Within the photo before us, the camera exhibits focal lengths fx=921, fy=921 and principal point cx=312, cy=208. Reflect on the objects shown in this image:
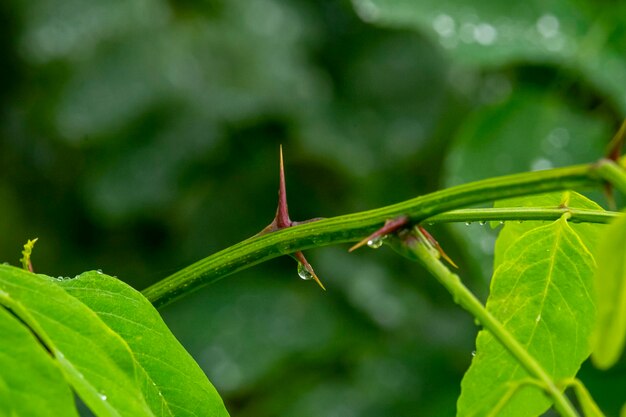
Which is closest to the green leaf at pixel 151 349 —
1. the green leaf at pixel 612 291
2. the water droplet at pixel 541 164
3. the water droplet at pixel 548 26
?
the green leaf at pixel 612 291

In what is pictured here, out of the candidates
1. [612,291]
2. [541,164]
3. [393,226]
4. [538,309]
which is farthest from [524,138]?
[612,291]

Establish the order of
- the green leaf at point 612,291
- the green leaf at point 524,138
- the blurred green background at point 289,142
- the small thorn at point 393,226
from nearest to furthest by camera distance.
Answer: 1. the green leaf at point 612,291
2. the small thorn at point 393,226
3. the green leaf at point 524,138
4. the blurred green background at point 289,142

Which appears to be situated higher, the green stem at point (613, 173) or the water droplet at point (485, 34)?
the water droplet at point (485, 34)

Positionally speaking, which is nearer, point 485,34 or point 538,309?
point 538,309

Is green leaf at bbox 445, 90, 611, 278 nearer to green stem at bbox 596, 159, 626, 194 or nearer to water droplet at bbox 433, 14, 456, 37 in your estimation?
water droplet at bbox 433, 14, 456, 37

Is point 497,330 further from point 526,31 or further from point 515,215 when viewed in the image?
point 526,31

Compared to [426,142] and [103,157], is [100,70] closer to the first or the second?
[103,157]

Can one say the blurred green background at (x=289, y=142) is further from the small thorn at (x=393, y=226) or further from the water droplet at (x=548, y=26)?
the small thorn at (x=393, y=226)
